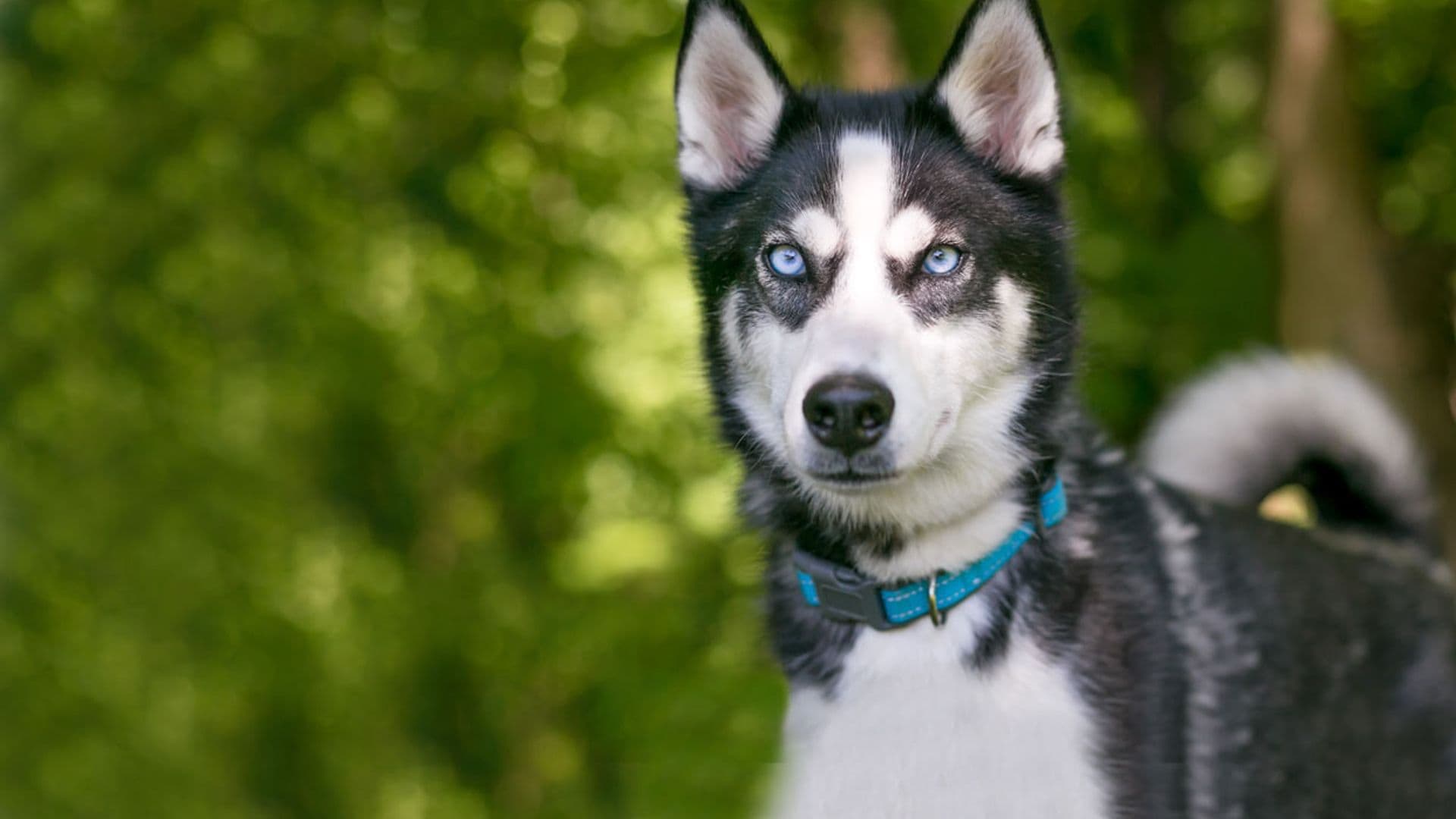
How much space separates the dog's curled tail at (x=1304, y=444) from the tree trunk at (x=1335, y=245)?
303 cm

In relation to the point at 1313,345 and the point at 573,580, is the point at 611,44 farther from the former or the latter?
the point at 1313,345

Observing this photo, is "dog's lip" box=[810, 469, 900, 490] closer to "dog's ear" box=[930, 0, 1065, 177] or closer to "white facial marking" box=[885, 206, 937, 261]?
"white facial marking" box=[885, 206, 937, 261]

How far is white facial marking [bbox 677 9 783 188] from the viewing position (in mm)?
3039

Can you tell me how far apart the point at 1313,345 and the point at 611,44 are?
342cm

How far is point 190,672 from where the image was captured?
884 cm

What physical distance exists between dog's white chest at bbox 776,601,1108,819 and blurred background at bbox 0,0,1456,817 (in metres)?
2.78

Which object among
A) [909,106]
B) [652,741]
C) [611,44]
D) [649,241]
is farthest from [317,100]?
[909,106]

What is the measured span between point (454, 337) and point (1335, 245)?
422 centimetres

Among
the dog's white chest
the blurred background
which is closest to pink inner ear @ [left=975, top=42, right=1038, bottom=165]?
the dog's white chest

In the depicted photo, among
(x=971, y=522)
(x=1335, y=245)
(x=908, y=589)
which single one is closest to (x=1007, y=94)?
(x=971, y=522)

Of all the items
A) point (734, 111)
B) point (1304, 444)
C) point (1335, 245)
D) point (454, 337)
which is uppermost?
point (734, 111)

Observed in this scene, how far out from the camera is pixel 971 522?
2.92 meters

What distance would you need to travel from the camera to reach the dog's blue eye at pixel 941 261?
279 centimetres

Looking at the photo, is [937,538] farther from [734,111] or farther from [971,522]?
[734,111]
